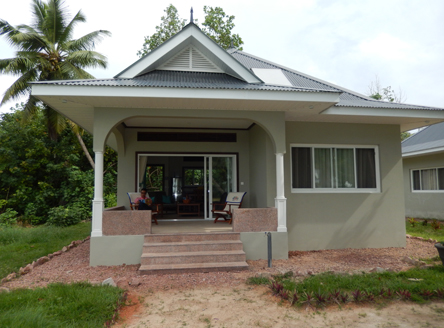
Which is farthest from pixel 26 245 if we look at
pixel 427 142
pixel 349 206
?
pixel 427 142

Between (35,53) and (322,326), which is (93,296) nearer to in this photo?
(322,326)

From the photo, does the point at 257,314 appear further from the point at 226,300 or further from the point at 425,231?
the point at 425,231

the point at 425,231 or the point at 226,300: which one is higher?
the point at 425,231

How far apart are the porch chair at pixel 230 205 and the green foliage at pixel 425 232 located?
18.2 ft

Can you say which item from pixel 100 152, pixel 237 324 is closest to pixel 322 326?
pixel 237 324

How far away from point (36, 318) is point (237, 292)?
8.38 ft

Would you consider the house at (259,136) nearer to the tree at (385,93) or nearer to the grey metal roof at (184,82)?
the grey metal roof at (184,82)

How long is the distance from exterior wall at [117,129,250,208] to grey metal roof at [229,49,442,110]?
2064 mm

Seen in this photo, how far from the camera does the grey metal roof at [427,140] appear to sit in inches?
518

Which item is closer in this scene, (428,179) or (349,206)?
(349,206)

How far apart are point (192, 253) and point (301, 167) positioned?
3.56 meters

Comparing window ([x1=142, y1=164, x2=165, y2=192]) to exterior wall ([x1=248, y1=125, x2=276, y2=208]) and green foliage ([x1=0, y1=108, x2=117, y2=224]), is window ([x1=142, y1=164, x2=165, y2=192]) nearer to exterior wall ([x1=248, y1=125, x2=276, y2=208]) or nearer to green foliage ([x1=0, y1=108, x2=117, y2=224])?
exterior wall ([x1=248, y1=125, x2=276, y2=208])

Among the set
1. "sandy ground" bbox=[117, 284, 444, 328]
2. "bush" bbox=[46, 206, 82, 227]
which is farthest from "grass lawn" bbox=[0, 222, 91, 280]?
"sandy ground" bbox=[117, 284, 444, 328]

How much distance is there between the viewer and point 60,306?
3.84 m
